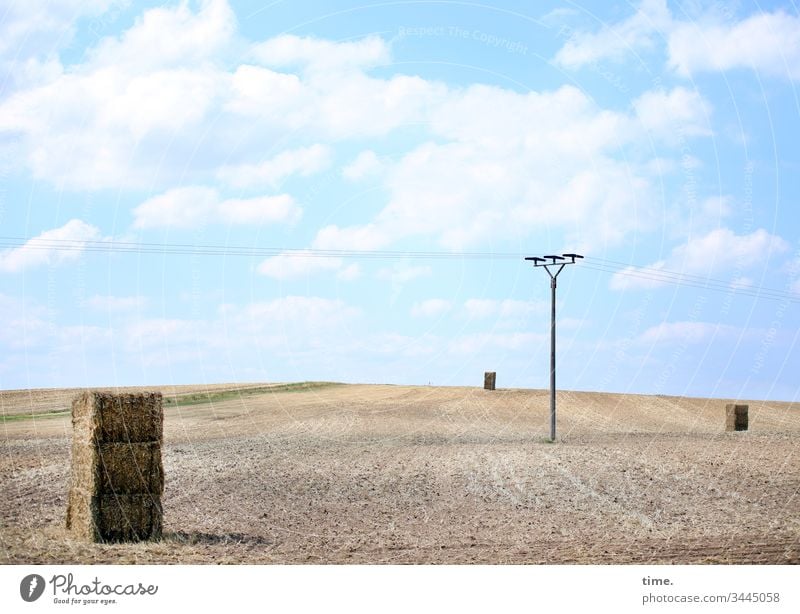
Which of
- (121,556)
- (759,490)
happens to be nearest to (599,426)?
(759,490)

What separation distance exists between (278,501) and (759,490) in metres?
10.5

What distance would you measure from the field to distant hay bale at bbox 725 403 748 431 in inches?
86.5

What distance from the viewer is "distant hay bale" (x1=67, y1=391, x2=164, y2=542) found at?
12.7m

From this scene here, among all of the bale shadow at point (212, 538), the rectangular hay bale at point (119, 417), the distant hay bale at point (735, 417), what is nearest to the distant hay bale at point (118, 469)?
the rectangular hay bale at point (119, 417)

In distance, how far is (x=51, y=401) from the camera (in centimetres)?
4678

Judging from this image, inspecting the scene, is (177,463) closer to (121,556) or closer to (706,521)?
(121,556)

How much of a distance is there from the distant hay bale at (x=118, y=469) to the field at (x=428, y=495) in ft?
1.42

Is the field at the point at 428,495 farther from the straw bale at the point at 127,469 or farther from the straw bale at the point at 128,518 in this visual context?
the straw bale at the point at 127,469

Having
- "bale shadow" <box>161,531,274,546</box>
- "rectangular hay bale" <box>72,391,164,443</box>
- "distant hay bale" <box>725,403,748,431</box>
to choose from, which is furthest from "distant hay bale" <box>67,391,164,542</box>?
"distant hay bale" <box>725,403,748,431</box>

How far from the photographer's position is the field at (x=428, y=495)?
482 inches

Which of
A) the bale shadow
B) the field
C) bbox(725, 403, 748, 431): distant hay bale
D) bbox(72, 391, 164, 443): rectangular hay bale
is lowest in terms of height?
the bale shadow

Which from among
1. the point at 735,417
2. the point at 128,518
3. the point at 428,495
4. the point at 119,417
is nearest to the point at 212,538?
the point at 128,518

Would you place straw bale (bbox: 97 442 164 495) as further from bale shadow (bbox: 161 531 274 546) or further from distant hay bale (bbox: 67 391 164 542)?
bale shadow (bbox: 161 531 274 546)

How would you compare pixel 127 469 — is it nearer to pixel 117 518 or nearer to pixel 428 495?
pixel 117 518
